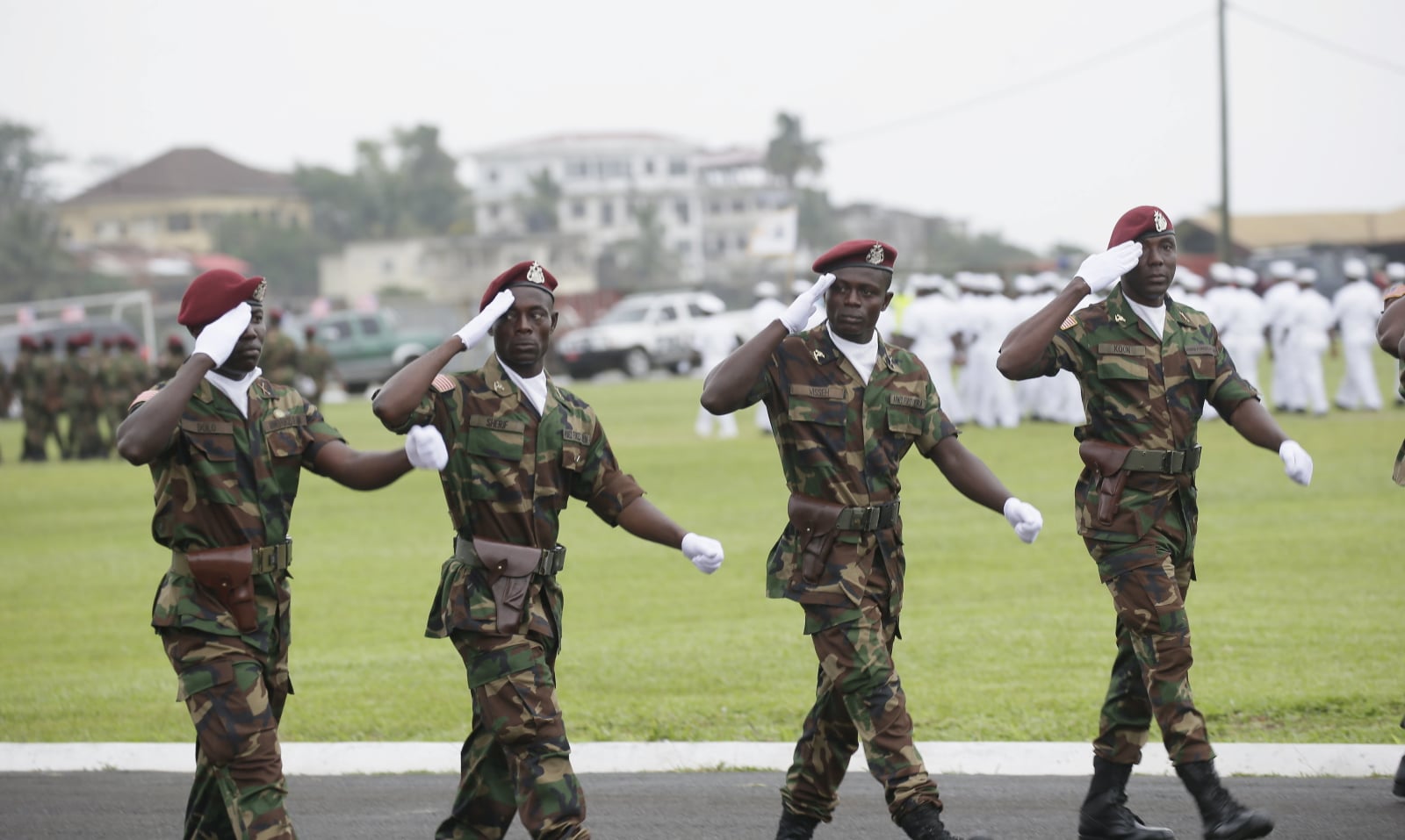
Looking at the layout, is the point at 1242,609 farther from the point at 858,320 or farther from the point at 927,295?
the point at 927,295

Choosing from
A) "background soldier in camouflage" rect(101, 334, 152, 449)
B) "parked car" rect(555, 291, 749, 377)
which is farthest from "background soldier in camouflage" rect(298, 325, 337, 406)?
"parked car" rect(555, 291, 749, 377)

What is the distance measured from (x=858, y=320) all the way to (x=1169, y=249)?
4.39 feet

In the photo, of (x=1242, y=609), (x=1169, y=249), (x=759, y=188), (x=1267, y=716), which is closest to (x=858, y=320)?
(x=1169, y=249)

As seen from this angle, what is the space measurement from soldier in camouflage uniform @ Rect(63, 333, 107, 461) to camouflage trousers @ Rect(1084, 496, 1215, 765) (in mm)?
22321

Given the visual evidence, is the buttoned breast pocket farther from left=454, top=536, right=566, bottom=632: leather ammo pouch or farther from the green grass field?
the green grass field

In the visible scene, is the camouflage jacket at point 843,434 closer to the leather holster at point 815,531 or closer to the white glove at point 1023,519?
the leather holster at point 815,531

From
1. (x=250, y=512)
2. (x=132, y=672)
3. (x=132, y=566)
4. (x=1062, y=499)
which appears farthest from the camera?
(x=1062, y=499)

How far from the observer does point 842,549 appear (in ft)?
19.0

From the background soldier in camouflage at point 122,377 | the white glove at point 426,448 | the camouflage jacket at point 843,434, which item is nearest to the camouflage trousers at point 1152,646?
the camouflage jacket at point 843,434

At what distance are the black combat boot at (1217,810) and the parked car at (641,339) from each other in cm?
3459

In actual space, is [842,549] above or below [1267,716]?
above

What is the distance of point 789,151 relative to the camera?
87.6 meters

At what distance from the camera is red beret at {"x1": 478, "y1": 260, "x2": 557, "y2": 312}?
225 inches

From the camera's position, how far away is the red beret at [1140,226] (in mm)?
6301
